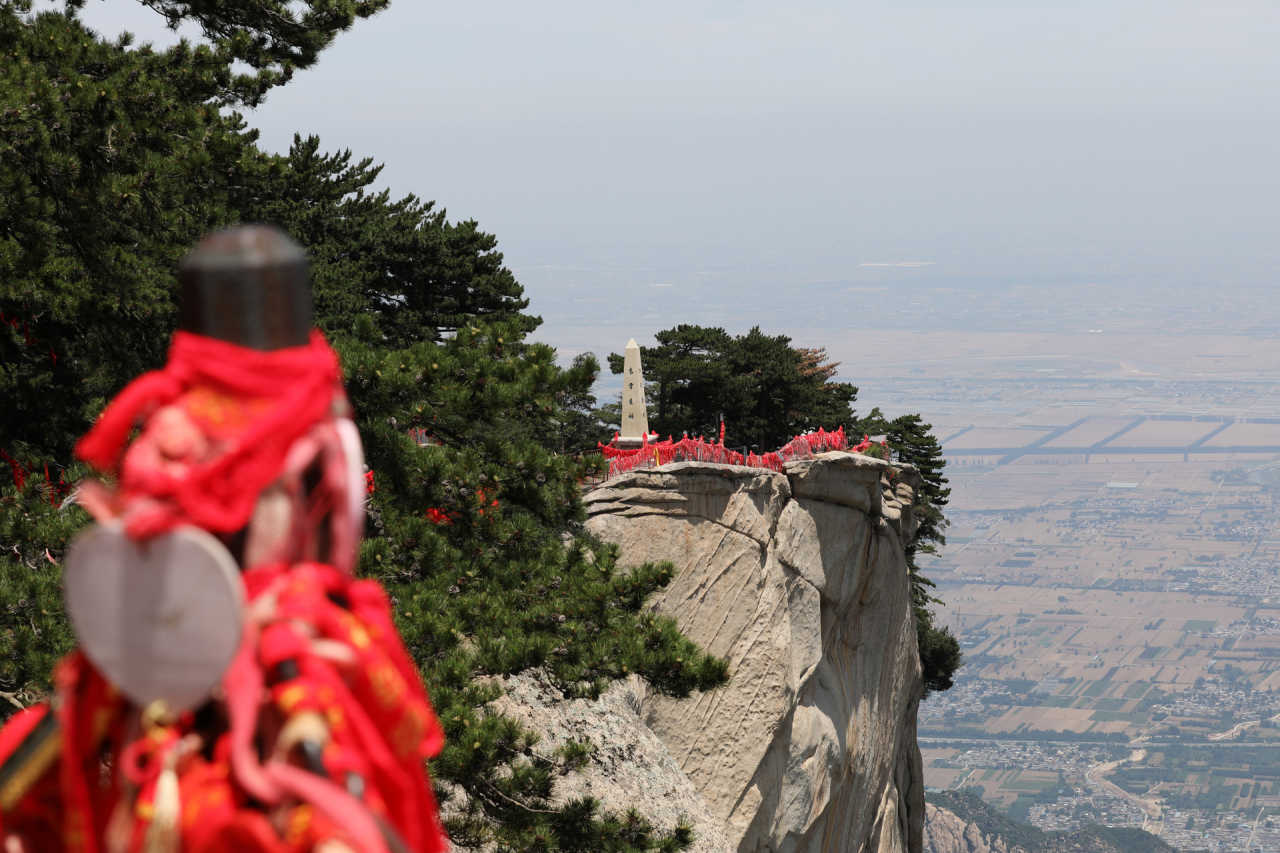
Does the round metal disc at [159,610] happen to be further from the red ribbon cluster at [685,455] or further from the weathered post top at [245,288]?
the red ribbon cluster at [685,455]

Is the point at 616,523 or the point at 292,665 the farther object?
the point at 616,523

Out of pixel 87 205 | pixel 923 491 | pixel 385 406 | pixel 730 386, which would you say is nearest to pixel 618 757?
pixel 385 406

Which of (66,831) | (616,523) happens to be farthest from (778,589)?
(66,831)

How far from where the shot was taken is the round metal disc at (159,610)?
8.31 ft

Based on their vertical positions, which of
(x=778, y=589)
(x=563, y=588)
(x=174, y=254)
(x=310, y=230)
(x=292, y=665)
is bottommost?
(x=778, y=589)

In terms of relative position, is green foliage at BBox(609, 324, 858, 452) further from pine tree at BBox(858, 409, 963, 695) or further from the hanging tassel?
the hanging tassel

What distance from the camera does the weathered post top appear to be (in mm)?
2744

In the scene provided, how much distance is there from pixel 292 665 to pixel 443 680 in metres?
9.66

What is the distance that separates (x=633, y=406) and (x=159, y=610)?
2896 cm

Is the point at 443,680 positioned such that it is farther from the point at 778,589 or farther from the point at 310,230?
the point at 778,589

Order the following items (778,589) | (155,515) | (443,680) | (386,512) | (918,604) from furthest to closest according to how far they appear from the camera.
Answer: (918,604) → (778,589) → (386,512) → (443,680) → (155,515)

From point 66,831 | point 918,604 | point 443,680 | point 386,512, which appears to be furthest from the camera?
point 918,604

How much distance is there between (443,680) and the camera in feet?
39.7

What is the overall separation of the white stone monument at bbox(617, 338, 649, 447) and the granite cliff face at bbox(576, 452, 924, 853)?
2153 mm
